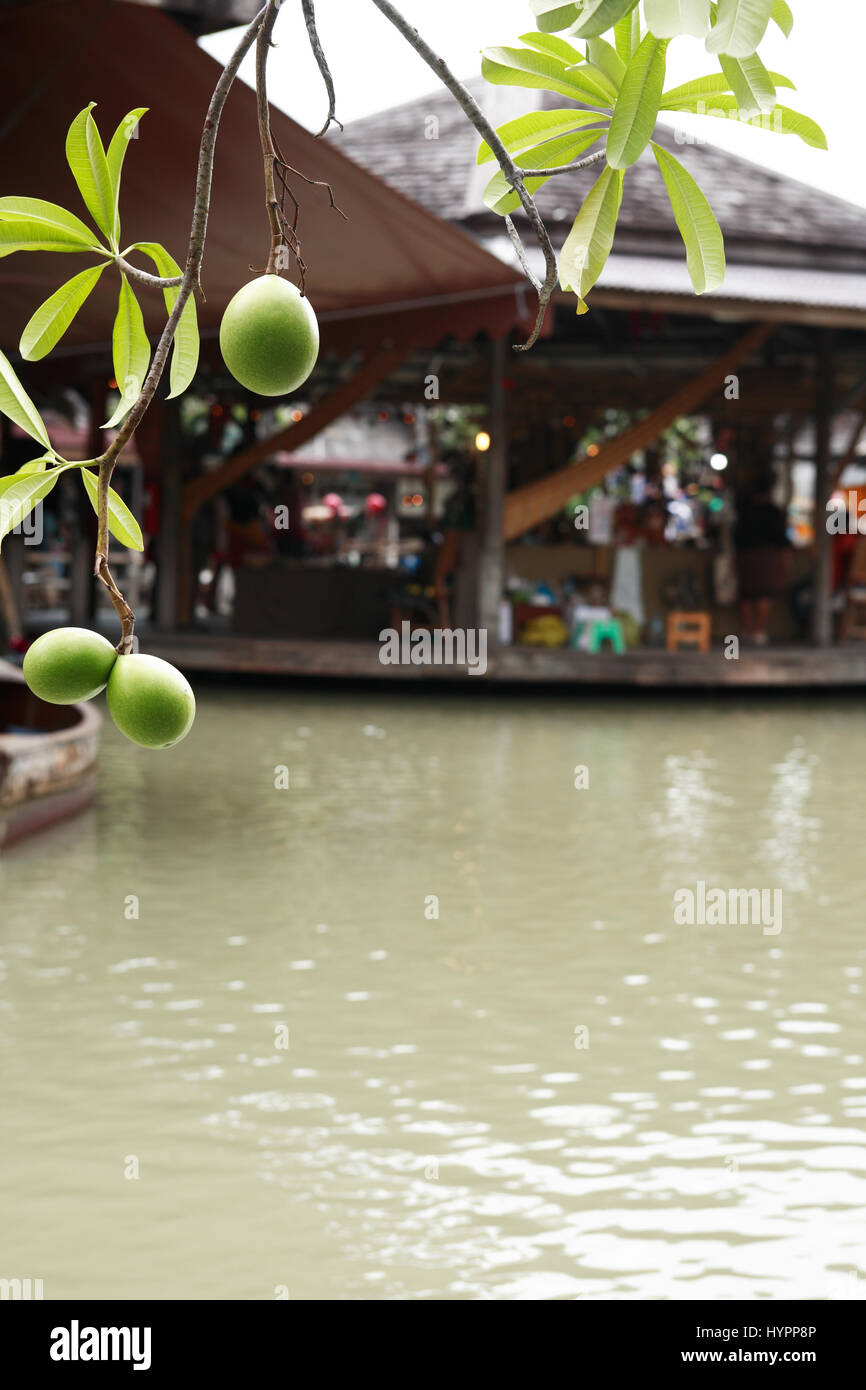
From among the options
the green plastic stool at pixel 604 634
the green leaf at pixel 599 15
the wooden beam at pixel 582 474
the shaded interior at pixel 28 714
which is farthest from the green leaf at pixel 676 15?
the green plastic stool at pixel 604 634

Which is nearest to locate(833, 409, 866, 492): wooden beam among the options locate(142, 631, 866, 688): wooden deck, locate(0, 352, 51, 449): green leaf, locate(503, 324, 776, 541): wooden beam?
locate(503, 324, 776, 541): wooden beam

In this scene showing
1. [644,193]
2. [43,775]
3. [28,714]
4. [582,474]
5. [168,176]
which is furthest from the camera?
[644,193]

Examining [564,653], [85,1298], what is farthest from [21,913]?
[564,653]

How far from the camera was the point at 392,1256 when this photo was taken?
11.3 ft

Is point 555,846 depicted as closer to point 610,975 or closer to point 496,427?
point 610,975

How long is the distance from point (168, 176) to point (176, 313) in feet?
25.3

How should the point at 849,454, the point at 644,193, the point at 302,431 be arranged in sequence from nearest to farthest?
the point at 644,193
the point at 302,431
the point at 849,454

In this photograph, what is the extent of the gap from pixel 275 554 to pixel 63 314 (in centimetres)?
1791

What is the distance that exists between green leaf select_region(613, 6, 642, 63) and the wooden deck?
13.4 m

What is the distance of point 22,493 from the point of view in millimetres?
720

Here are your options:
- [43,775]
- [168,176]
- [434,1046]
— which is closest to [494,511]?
[168,176]

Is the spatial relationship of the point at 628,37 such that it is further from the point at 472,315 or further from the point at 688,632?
the point at 688,632

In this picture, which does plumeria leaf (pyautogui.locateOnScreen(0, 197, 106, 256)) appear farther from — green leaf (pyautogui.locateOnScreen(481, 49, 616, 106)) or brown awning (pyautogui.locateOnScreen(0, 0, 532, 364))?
brown awning (pyautogui.locateOnScreen(0, 0, 532, 364))
